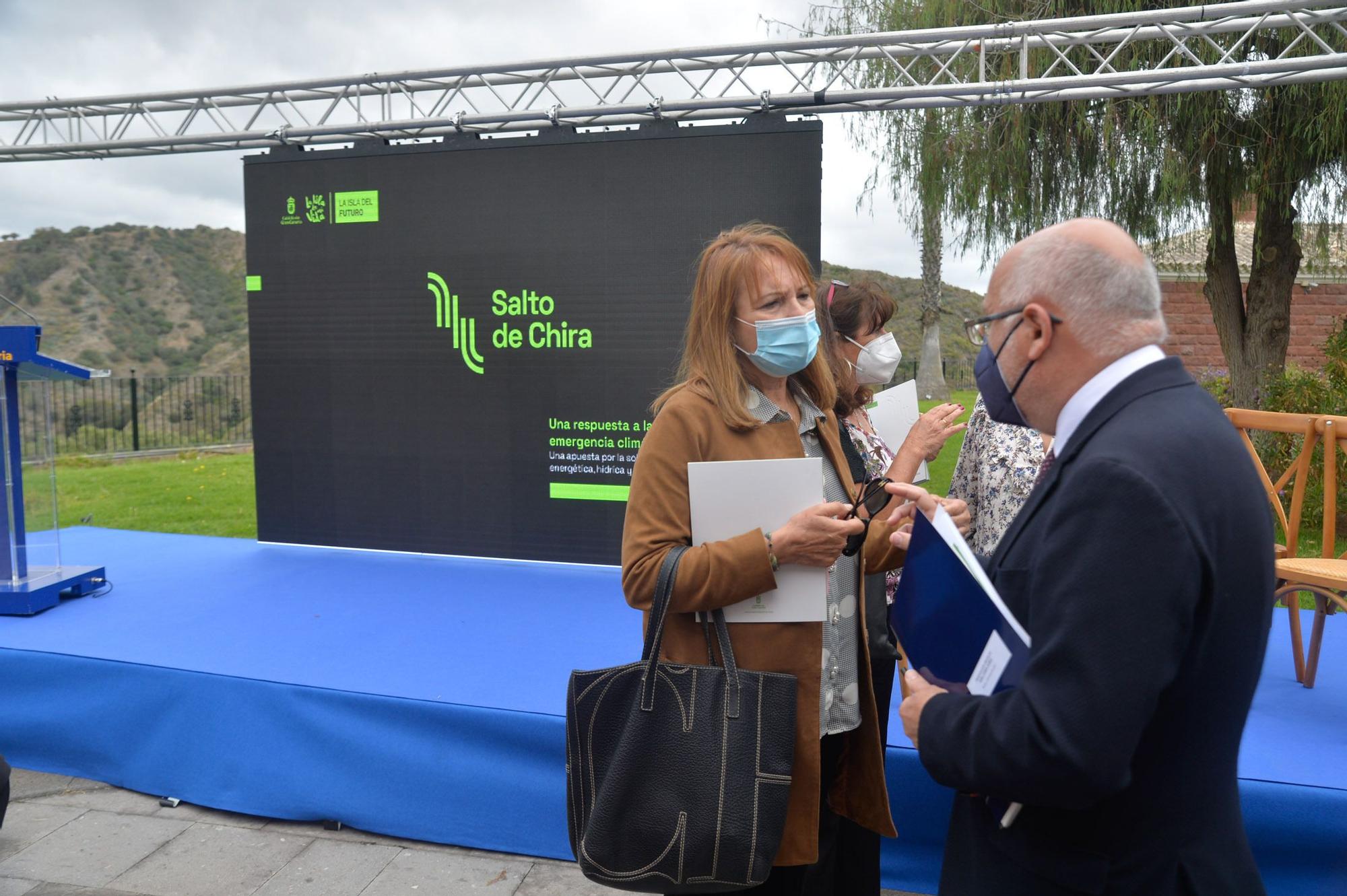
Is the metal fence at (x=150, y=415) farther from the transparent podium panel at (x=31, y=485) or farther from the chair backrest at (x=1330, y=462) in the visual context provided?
the chair backrest at (x=1330, y=462)

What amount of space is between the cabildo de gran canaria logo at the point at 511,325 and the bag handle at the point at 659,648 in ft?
11.4

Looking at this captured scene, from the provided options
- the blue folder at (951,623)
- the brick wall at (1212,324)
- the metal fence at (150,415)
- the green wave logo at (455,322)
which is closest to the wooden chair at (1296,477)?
the blue folder at (951,623)

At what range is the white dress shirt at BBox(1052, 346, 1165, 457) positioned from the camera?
3.47 ft

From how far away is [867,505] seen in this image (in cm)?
→ 201

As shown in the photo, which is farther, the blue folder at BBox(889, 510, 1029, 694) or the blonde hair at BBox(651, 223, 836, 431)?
the blonde hair at BBox(651, 223, 836, 431)

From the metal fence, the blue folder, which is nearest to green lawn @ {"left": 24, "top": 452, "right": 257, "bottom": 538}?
the metal fence

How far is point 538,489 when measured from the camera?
16.8 ft

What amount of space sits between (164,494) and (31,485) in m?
9.02

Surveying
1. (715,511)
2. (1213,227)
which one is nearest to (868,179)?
(1213,227)

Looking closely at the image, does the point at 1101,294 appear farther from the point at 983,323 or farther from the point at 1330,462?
the point at 1330,462

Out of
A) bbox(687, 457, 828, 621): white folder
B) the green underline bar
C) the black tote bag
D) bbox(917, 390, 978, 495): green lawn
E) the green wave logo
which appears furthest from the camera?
bbox(917, 390, 978, 495): green lawn

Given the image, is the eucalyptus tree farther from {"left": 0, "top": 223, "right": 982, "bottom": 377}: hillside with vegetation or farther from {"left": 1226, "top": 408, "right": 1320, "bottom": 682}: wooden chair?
{"left": 0, "top": 223, "right": 982, "bottom": 377}: hillside with vegetation

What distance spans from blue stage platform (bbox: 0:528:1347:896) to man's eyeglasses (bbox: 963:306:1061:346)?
1597mm

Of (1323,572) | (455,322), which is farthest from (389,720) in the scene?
(1323,572)
